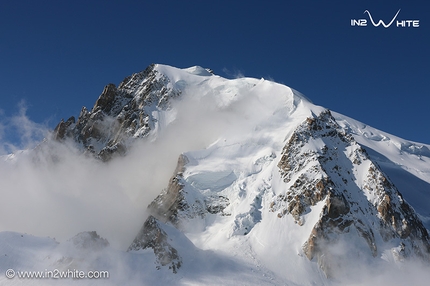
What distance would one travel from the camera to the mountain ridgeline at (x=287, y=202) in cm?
7725

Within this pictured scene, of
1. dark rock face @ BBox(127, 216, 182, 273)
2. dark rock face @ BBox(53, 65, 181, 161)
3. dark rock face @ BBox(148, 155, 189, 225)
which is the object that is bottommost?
dark rock face @ BBox(127, 216, 182, 273)

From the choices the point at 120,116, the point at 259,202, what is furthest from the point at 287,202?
the point at 120,116

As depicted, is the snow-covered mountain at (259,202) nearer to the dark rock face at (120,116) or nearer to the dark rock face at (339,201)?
the dark rock face at (339,201)

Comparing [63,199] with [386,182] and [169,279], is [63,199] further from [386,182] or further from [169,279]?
[386,182]

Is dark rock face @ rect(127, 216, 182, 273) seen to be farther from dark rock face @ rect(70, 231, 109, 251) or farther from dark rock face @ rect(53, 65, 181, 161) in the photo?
dark rock face @ rect(53, 65, 181, 161)

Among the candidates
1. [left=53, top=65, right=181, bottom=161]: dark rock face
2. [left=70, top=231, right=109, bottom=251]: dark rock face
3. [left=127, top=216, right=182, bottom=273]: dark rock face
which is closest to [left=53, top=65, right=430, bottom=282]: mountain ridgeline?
[left=127, top=216, right=182, bottom=273]: dark rock face

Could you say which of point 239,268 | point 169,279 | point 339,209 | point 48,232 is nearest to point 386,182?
point 339,209

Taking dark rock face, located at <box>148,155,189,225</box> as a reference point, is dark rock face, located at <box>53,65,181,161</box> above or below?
above

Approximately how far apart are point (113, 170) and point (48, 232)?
25.7 meters

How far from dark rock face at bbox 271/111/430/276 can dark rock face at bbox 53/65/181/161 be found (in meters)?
51.5

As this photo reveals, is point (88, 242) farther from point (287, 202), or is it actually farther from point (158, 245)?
point (287, 202)

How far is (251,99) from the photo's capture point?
12356cm

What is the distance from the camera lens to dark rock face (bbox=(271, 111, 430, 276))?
3130 inches

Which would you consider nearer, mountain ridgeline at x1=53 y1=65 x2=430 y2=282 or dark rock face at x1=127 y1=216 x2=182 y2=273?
dark rock face at x1=127 y1=216 x2=182 y2=273
